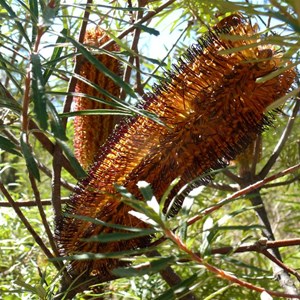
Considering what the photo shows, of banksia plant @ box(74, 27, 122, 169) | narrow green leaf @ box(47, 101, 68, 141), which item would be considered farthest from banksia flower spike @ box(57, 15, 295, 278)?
banksia plant @ box(74, 27, 122, 169)

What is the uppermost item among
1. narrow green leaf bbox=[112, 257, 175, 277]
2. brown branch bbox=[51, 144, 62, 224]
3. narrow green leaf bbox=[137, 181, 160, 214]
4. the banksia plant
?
the banksia plant

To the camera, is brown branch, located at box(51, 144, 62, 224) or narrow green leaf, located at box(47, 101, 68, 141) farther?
brown branch, located at box(51, 144, 62, 224)

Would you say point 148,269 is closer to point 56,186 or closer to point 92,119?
point 56,186

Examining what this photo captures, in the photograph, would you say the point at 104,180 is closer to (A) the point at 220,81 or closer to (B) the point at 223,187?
(A) the point at 220,81

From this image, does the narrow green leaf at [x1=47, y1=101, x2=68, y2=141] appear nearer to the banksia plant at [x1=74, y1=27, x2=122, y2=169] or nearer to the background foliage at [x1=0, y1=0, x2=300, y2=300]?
the background foliage at [x1=0, y1=0, x2=300, y2=300]

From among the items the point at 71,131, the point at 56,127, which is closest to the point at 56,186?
the point at 56,127

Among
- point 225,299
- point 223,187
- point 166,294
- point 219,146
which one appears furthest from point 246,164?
point 166,294
